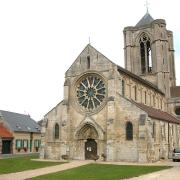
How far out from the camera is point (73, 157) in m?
37.7

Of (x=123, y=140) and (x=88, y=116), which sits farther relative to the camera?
(x=88, y=116)

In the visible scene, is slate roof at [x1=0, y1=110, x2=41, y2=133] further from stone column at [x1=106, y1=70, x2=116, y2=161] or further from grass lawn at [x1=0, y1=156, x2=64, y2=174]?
stone column at [x1=106, y1=70, x2=116, y2=161]

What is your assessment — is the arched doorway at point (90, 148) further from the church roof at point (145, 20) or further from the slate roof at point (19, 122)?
the church roof at point (145, 20)

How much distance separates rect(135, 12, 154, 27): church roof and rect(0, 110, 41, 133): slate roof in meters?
28.5

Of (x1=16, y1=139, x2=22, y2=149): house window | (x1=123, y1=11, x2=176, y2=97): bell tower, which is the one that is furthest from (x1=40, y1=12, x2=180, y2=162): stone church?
(x1=16, y1=139, x2=22, y2=149): house window

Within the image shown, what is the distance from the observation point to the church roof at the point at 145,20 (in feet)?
197

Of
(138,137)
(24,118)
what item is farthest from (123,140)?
(24,118)

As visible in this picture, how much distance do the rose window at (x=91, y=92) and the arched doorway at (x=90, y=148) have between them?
384 centimetres

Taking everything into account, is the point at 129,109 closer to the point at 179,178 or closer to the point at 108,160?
the point at 108,160

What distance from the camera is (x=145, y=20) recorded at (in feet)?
202

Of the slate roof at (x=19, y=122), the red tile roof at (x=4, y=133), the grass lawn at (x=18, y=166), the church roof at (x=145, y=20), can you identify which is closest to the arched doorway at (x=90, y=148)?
the grass lawn at (x=18, y=166)

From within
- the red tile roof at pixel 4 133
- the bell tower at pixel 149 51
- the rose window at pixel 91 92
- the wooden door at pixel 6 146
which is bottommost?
the wooden door at pixel 6 146

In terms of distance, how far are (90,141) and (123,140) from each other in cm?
463

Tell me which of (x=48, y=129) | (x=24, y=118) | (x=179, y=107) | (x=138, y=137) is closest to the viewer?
(x=138, y=137)
